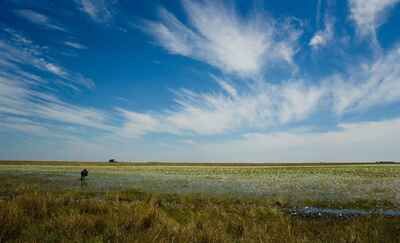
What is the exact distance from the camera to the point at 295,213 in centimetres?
1225

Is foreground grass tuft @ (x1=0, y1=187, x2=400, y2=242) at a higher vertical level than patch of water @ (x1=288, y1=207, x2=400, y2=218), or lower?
higher

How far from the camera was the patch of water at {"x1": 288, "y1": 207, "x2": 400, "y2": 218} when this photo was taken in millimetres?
11736

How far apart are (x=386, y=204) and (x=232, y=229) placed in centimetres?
1111

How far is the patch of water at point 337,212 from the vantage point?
1174cm

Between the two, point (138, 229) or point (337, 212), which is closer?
point (138, 229)

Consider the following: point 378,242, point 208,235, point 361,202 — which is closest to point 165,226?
point 208,235

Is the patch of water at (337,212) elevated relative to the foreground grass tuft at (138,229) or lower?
lower

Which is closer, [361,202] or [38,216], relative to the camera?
[38,216]

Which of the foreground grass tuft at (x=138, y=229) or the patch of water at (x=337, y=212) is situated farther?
the patch of water at (x=337, y=212)

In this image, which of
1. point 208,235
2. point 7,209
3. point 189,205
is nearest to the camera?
point 208,235

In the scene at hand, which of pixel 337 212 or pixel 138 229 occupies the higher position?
pixel 138 229

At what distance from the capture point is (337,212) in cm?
1253

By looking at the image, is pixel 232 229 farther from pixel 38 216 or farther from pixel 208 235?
pixel 38 216

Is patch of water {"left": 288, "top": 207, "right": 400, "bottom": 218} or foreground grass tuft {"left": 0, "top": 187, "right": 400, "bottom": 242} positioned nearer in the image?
foreground grass tuft {"left": 0, "top": 187, "right": 400, "bottom": 242}
